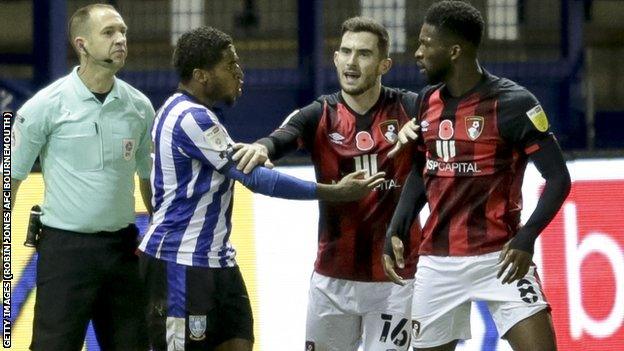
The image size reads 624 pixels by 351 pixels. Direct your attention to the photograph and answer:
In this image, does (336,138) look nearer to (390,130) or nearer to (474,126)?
(390,130)

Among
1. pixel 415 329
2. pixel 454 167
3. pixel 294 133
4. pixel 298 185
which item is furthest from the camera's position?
pixel 294 133

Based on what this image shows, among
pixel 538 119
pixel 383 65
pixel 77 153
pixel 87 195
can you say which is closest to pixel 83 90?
pixel 77 153

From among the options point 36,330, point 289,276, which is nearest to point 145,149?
point 36,330

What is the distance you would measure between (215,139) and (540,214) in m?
1.39

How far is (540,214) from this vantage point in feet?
21.7

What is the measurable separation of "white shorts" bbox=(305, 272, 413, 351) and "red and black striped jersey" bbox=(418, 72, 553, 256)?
19.1 inches

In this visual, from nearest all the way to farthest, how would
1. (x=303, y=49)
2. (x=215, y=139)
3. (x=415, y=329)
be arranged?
(x=215, y=139)
(x=415, y=329)
(x=303, y=49)

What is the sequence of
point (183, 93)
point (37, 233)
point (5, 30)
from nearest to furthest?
point (183, 93), point (37, 233), point (5, 30)

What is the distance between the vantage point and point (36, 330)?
713cm

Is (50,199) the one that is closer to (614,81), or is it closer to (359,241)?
(359,241)

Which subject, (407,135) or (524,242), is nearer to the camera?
(524,242)

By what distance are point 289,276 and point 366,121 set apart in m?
1.63

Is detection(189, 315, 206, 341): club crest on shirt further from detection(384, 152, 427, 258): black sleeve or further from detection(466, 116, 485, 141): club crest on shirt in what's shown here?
detection(466, 116, 485, 141): club crest on shirt

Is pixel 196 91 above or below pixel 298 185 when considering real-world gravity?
above
